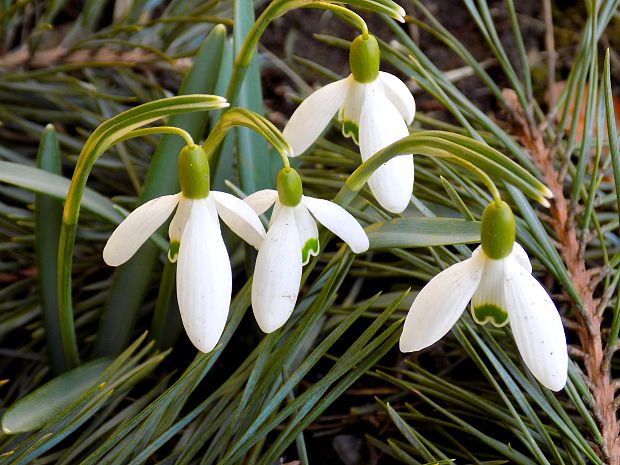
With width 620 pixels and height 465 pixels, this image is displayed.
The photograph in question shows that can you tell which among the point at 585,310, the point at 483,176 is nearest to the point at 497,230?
the point at 483,176

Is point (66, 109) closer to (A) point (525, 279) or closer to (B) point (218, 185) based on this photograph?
(B) point (218, 185)

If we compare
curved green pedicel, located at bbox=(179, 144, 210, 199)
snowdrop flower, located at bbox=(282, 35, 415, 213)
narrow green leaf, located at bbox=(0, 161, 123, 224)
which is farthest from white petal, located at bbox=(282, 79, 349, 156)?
narrow green leaf, located at bbox=(0, 161, 123, 224)

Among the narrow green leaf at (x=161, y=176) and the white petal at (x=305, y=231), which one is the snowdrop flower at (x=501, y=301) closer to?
the white petal at (x=305, y=231)

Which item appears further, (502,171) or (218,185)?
(218,185)

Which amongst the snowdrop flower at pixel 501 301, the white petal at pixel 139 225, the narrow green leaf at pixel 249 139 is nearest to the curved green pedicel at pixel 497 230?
the snowdrop flower at pixel 501 301

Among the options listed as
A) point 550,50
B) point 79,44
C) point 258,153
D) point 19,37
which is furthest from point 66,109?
point 550,50

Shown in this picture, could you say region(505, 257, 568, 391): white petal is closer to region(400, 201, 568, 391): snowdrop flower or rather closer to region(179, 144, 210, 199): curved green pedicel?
region(400, 201, 568, 391): snowdrop flower
